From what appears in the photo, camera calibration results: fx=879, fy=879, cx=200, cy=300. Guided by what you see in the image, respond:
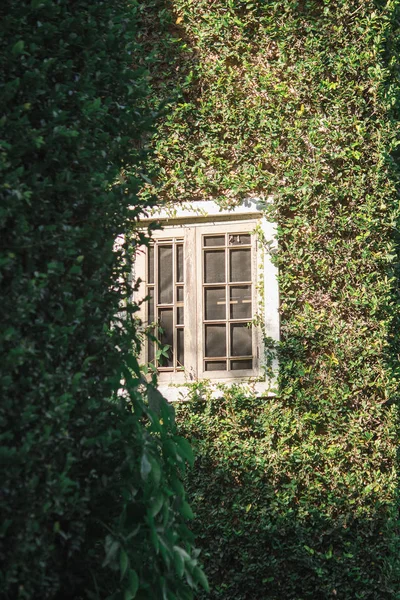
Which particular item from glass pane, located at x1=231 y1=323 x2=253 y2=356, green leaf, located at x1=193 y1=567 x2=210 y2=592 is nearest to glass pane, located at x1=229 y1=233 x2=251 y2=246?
glass pane, located at x1=231 y1=323 x2=253 y2=356

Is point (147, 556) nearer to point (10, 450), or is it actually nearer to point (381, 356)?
point (10, 450)

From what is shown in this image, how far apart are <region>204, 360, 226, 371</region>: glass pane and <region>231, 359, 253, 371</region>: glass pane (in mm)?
67

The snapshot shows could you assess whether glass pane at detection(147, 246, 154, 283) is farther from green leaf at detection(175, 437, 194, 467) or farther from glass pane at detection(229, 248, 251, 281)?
green leaf at detection(175, 437, 194, 467)

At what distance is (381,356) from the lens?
575 centimetres

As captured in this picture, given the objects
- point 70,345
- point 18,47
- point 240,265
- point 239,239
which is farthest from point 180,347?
point 18,47

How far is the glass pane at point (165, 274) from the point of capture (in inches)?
251

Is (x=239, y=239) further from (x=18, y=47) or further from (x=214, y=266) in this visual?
(x=18, y=47)

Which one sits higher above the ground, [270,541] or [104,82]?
[104,82]

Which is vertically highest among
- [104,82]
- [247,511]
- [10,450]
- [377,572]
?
[104,82]

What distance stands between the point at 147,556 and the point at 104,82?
1.60m

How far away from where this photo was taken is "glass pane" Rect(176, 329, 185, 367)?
6.30 m

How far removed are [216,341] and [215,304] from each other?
0.26 metres

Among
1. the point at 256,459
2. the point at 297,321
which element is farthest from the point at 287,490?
the point at 297,321

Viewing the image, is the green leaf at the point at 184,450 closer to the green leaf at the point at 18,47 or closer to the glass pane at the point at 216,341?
the green leaf at the point at 18,47
